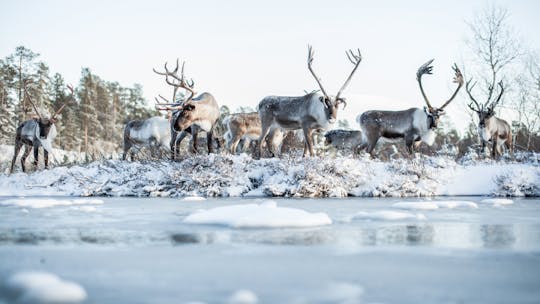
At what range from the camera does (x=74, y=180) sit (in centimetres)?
1141

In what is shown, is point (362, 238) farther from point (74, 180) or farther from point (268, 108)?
point (74, 180)

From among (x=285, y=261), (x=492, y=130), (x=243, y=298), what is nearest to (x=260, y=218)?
(x=285, y=261)

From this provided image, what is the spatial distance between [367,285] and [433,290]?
0.26 meters

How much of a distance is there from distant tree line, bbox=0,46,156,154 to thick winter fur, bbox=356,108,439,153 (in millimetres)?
24857

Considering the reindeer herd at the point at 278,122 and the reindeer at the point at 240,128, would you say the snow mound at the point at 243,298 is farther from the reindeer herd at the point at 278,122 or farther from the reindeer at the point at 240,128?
the reindeer at the point at 240,128

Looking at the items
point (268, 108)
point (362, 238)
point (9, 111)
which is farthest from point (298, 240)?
point (9, 111)

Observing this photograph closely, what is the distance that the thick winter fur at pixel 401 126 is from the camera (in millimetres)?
12211

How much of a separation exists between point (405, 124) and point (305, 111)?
9.81 feet

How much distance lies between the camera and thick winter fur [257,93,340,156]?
35.9 ft

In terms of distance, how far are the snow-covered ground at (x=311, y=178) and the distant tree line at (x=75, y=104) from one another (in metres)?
23.8

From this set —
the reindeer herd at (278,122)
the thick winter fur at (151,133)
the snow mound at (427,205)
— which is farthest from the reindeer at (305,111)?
the snow mound at (427,205)

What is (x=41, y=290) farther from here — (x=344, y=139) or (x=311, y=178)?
(x=344, y=139)

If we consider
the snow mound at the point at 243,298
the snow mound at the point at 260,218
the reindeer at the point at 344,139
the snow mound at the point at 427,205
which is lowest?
the snow mound at the point at 427,205

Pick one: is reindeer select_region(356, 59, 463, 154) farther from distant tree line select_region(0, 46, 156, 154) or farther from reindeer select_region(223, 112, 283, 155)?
distant tree line select_region(0, 46, 156, 154)
